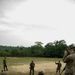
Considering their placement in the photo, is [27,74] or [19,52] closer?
[27,74]

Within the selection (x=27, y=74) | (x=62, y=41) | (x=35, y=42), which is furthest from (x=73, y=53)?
(x=35, y=42)

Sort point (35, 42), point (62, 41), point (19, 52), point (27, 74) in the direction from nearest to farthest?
point (27, 74) < point (19, 52) < point (62, 41) < point (35, 42)

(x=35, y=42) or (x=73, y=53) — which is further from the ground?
(x=35, y=42)

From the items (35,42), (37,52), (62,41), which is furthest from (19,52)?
(35,42)

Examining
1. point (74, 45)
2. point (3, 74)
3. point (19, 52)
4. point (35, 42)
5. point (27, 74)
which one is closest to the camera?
point (74, 45)

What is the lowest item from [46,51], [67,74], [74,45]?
[67,74]

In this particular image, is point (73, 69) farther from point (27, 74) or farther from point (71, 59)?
point (27, 74)

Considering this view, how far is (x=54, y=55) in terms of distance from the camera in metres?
114

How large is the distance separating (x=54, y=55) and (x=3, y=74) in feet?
348

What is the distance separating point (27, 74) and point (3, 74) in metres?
29.1

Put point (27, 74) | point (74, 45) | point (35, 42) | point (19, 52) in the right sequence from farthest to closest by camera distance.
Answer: point (35, 42), point (19, 52), point (27, 74), point (74, 45)

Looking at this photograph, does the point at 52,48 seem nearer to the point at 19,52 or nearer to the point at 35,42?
the point at 19,52

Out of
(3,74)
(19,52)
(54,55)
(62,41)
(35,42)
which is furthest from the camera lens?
(35,42)

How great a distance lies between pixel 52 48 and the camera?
120750mm
